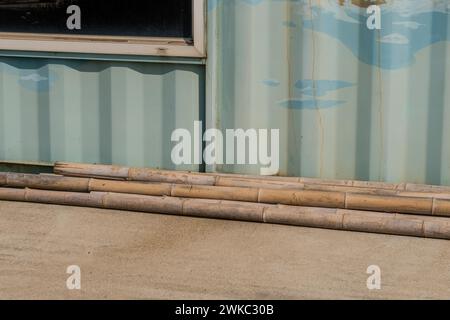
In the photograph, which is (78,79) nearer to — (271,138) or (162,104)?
(162,104)

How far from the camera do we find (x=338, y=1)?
226 inches

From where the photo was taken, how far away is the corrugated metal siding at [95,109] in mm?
6172

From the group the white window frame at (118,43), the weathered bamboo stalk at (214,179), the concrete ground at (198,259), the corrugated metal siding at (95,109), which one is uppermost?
the white window frame at (118,43)

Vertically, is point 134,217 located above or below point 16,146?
below

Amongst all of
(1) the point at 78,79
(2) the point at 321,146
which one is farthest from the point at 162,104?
(2) the point at 321,146

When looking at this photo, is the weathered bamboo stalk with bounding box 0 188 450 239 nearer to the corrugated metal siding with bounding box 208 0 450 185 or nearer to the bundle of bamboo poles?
the bundle of bamboo poles

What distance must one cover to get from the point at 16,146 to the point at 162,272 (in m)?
2.18

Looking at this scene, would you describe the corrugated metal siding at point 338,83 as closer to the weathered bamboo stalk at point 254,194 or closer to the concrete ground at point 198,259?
the weathered bamboo stalk at point 254,194

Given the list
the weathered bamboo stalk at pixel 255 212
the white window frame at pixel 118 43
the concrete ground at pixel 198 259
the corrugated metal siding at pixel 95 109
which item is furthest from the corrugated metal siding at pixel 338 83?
the concrete ground at pixel 198 259

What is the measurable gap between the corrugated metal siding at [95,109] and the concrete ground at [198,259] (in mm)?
588

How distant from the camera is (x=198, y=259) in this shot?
5.07 m

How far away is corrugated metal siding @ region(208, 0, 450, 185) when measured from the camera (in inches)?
223

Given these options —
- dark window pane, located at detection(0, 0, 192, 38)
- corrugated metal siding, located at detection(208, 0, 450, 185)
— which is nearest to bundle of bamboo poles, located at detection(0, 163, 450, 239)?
corrugated metal siding, located at detection(208, 0, 450, 185)
